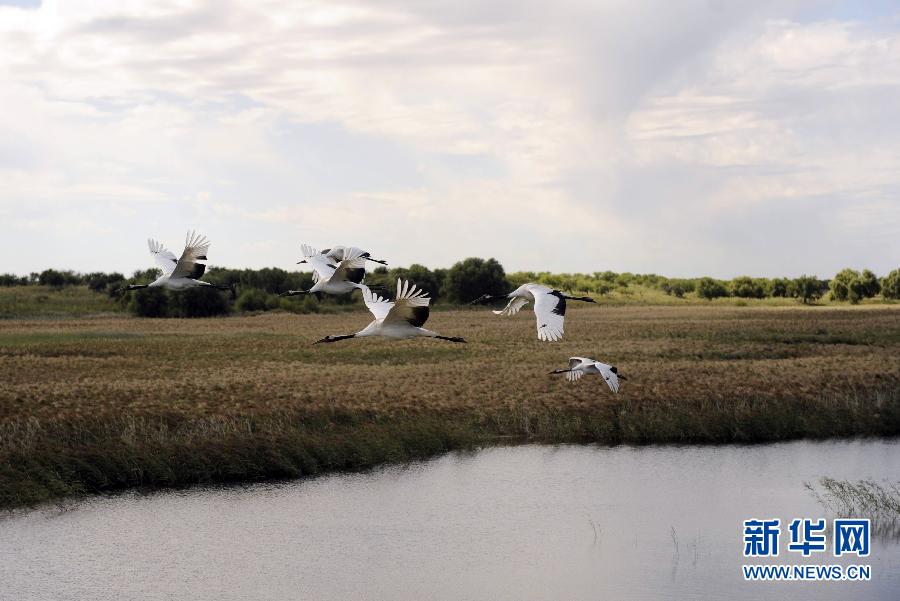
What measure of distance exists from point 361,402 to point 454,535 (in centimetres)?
961

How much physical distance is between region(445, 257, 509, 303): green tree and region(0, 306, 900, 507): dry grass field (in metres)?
52.3

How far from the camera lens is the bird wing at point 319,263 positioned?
→ 64.1 feet

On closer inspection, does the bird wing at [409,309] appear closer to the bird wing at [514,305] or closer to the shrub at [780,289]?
the bird wing at [514,305]

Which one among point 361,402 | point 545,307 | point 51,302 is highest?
point 545,307

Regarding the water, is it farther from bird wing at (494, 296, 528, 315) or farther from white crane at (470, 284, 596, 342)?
white crane at (470, 284, 596, 342)

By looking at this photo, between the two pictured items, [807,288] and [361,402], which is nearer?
[361,402]

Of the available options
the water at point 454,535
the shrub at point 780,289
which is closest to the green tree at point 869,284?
the shrub at point 780,289

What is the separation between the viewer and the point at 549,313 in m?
17.8

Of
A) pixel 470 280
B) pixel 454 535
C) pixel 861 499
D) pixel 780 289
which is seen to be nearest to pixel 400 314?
pixel 454 535

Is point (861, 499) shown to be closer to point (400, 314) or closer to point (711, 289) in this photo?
point (400, 314)

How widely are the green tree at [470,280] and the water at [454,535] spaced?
82.1 metres

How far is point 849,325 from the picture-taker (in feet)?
259

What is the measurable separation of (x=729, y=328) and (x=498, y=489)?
49.1 metres

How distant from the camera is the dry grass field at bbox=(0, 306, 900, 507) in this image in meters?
29.2
